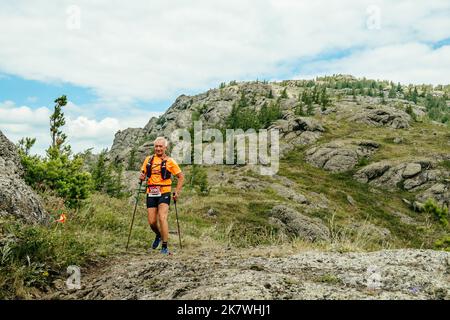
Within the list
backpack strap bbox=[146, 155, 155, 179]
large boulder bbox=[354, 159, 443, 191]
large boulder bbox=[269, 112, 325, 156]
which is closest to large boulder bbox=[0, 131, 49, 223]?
backpack strap bbox=[146, 155, 155, 179]

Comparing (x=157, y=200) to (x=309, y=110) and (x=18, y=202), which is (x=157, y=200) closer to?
(x=18, y=202)

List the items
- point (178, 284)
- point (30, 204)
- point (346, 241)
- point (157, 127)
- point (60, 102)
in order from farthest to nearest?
point (157, 127) < point (60, 102) < point (346, 241) < point (30, 204) < point (178, 284)

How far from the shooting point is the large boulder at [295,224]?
117 feet

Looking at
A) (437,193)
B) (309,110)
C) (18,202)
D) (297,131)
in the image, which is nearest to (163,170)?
(18,202)

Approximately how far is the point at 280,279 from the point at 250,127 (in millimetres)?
97854

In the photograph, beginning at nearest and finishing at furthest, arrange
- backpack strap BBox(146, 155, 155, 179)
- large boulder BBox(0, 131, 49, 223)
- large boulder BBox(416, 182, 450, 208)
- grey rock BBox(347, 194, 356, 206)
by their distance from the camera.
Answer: large boulder BBox(0, 131, 49, 223) → backpack strap BBox(146, 155, 155, 179) → grey rock BBox(347, 194, 356, 206) → large boulder BBox(416, 182, 450, 208)

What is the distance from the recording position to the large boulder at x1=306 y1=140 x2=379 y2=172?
8506 centimetres

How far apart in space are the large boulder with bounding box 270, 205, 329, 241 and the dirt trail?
92.4 ft

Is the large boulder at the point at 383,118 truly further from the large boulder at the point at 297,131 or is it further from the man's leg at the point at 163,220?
the man's leg at the point at 163,220

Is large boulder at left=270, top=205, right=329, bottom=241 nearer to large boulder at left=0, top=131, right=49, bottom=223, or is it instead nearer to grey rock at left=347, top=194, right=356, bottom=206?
grey rock at left=347, top=194, right=356, bottom=206

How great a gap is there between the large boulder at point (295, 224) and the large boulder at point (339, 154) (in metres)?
46.1
